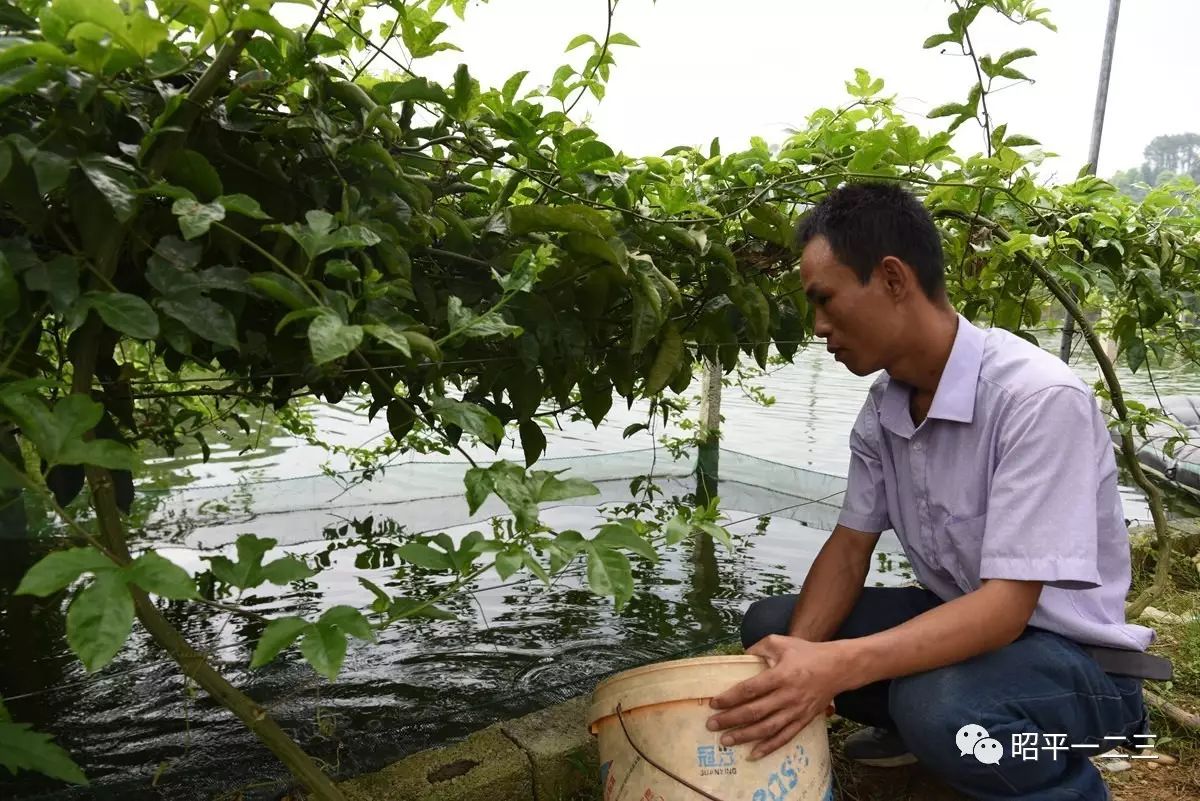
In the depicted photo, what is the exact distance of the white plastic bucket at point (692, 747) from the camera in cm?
136

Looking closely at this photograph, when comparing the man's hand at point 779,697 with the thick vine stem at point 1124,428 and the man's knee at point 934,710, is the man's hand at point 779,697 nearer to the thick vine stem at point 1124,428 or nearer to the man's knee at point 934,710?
the man's knee at point 934,710

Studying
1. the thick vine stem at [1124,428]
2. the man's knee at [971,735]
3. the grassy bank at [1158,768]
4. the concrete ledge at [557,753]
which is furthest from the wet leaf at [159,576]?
the thick vine stem at [1124,428]

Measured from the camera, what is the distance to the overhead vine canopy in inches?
38.6

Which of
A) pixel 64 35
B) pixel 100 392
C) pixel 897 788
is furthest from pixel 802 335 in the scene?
pixel 64 35

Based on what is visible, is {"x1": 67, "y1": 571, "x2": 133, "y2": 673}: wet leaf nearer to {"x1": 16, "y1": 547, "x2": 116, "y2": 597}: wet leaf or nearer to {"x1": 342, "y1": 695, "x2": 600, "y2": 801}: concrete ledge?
{"x1": 16, "y1": 547, "x2": 116, "y2": 597}: wet leaf

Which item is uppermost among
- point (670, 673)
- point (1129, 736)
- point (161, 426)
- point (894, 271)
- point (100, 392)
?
point (894, 271)

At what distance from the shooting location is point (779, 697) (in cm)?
134

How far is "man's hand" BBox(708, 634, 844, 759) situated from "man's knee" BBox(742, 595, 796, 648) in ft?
1.55

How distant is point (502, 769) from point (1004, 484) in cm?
96

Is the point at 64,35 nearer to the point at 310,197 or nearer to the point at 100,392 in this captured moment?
the point at 310,197

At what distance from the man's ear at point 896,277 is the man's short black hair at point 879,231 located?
10 millimetres

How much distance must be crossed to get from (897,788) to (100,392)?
1.58 metres

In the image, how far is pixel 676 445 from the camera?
11.9ft

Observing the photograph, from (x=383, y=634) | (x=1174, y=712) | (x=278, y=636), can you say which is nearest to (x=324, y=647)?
(x=278, y=636)
